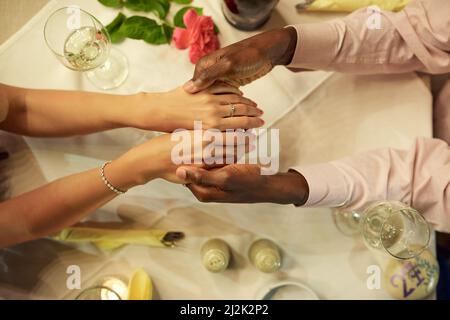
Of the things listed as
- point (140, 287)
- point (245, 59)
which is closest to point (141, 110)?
point (245, 59)

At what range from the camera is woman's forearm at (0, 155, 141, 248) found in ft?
2.34

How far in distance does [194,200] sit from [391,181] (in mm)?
379

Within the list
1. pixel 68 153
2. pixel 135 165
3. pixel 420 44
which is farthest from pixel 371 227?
pixel 68 153

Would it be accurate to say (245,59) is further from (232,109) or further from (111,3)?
(111,3)

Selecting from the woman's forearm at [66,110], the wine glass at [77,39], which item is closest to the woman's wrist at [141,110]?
the woman's forearm at [66,110]

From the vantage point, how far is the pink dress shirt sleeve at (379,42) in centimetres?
72

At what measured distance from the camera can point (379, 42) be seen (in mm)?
739

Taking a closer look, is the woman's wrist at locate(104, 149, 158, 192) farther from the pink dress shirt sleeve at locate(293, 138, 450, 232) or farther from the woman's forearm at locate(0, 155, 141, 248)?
the pink dress shirt sleeve at locate(293, 138, 450, 232)

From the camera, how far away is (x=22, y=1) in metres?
0.84

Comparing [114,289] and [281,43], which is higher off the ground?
[281,43]

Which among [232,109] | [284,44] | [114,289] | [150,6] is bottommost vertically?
[114,289]

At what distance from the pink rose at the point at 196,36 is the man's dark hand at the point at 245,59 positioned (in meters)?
0.11

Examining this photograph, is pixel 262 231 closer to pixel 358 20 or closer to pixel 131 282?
pixel 131 282

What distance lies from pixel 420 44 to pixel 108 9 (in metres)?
0.62
